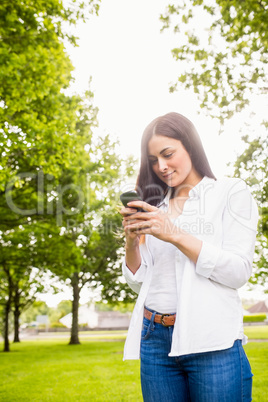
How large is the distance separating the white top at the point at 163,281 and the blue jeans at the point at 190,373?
10 centimetres

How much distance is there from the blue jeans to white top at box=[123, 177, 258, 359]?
0.07 meters

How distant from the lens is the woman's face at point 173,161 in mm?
2051

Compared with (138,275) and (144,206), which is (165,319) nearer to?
(138,275)

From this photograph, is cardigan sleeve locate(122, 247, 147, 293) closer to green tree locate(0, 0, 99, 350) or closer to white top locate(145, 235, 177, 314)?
white top locate(145, 235, 177, 314)

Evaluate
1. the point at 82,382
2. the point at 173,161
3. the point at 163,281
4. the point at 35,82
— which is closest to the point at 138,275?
the point at 163,281

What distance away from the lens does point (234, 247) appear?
5.56ft

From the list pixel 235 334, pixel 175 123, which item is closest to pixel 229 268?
pixel 235 334

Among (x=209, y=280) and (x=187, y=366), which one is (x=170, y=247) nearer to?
(x=209, y=280)

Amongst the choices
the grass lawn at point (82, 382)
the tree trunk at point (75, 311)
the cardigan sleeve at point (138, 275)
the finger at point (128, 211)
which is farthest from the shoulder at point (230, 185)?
the tree trunk at point (75, 311)

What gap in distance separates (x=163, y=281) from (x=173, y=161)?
2.28ft

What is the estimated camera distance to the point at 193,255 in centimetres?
167

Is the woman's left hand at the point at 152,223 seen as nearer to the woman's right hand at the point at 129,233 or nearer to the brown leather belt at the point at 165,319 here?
the woman's right hand at the point at 129,233

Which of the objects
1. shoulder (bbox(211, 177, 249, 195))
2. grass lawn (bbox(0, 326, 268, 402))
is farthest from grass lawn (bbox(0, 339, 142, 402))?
shoulder (bbox(211, 177, 249, 195))

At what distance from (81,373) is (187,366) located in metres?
10.1
